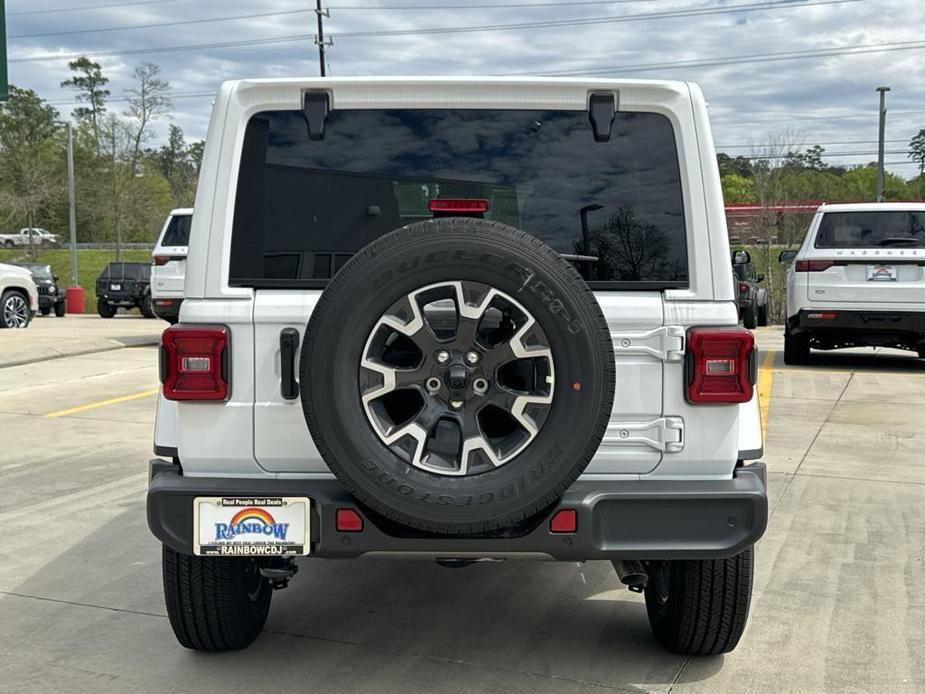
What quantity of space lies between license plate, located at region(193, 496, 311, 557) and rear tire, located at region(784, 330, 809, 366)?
10.5 meters

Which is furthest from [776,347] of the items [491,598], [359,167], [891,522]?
[359,167]

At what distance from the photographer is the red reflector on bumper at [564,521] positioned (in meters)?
3.18

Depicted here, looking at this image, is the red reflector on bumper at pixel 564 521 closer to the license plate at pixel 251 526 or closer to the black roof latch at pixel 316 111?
the license plate at pixel 251 526

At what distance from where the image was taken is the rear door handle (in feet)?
10.8

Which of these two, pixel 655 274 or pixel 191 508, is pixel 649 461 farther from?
pixel 191 508

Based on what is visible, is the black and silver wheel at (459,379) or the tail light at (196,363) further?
the tail light at (196,363)

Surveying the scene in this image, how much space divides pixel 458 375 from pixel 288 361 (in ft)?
1.94

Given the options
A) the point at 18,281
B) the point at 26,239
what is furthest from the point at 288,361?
the point at 26,239

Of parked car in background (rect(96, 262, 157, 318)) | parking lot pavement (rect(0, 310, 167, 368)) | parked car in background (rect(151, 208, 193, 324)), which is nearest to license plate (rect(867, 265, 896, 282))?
parked car in background (rect(151, 208, 193, 324))

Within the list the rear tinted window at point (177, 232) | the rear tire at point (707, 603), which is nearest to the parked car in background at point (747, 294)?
the rear tinted window at point (177, 232)

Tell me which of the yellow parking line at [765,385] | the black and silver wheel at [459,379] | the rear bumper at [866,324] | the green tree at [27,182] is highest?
the green tree at [27,182]

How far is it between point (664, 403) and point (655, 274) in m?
0.41

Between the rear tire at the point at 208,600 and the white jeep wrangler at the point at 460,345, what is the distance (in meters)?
0.02

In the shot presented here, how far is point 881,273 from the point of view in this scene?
38.2 feet
